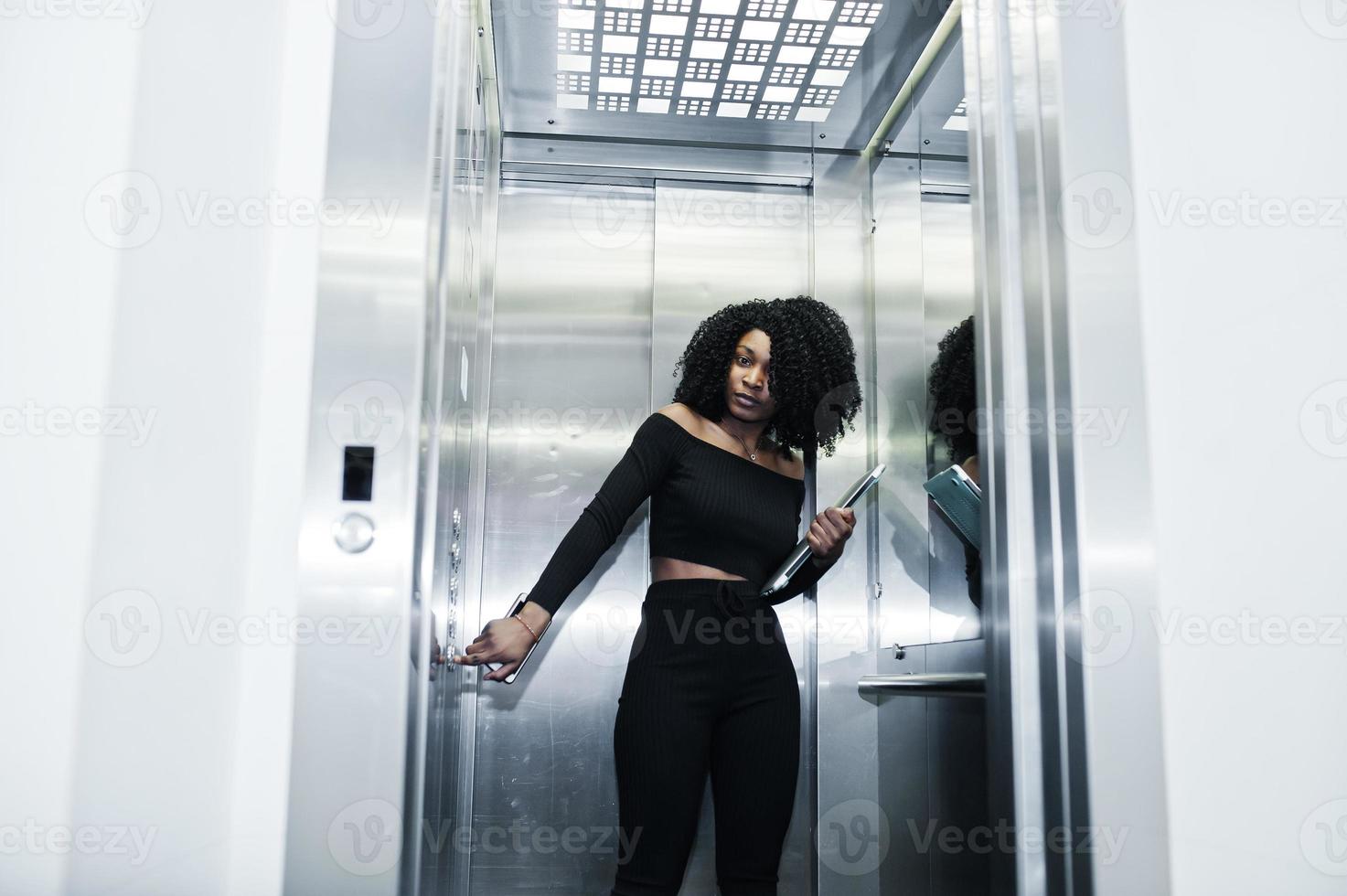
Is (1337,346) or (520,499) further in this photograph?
(520,499)

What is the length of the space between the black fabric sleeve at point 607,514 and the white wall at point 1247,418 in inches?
41.7

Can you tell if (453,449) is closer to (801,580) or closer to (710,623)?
(710,623)

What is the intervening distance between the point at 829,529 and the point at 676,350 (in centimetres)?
73

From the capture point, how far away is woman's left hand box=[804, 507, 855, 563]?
2.23 meters

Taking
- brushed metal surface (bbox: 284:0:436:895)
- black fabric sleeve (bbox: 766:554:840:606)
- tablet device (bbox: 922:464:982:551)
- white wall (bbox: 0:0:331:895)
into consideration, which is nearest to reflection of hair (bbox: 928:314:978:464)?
tablet device (bbox: 922:464:982:551)

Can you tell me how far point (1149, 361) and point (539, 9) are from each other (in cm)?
150

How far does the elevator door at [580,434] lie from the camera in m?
2.48

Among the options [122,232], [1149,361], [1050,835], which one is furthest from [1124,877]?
[122,232]

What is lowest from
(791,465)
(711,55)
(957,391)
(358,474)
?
(358,474)

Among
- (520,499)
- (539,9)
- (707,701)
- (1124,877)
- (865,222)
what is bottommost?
(1124,877)

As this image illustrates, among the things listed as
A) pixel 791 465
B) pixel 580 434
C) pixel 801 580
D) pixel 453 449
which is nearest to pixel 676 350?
pixel 580 434

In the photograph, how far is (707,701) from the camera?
81.5 inches

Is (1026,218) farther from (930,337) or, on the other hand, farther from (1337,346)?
(930,337)

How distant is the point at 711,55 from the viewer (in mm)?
2365
